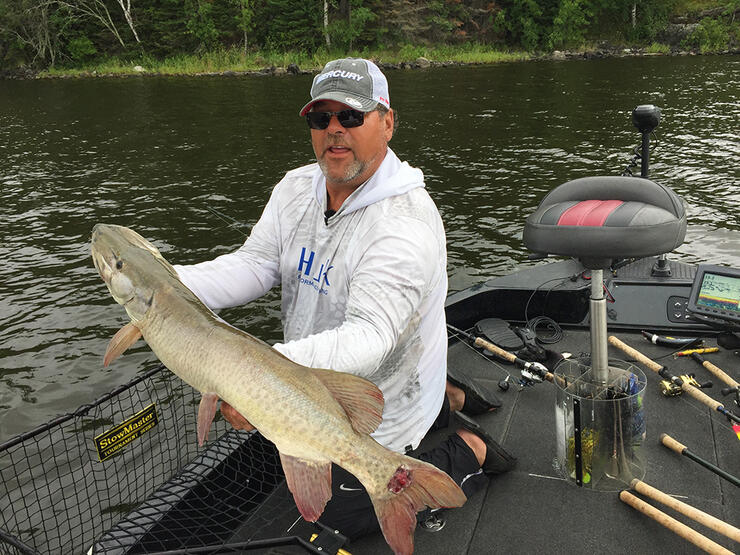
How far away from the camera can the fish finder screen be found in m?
4.48

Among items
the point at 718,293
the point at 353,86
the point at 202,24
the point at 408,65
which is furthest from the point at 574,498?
the point at 202,24

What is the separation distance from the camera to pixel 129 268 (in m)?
2.44

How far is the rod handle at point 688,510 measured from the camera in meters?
2.97

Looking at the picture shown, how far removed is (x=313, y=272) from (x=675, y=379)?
8.98 ft

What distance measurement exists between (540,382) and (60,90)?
1484 inches

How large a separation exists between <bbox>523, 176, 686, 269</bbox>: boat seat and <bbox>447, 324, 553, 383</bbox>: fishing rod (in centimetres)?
144

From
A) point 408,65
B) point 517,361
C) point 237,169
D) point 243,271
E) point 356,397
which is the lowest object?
point 517,361

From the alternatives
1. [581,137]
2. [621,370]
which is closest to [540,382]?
[621,370]

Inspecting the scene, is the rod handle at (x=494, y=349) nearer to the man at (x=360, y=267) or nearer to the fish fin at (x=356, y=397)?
the man at (x=360, y=267)

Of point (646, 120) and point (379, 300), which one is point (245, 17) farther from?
point (379, 300)

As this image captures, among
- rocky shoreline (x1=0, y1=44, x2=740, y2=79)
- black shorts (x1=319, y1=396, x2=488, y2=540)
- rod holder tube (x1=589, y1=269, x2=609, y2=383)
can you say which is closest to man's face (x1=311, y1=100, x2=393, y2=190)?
rod holder tube (x1=589, y1=269, x2=609, y2=383)

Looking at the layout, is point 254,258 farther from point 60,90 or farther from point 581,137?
point 60,90

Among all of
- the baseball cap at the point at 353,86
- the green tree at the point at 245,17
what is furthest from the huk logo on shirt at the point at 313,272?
the green tree at the point at 245,17

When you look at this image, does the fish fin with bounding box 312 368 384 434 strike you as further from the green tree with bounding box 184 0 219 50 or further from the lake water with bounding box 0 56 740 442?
the green tree with bounding box 184 0 219 50
